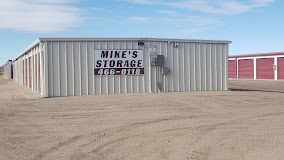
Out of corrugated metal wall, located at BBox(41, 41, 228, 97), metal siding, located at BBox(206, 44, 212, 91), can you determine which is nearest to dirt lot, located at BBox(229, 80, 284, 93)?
corrugated metal wall, located at BBox(41, 41, 228, 97)

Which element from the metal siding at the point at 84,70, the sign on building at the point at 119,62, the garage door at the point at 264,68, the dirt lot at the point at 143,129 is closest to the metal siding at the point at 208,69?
the sign on building at the point at 119,62

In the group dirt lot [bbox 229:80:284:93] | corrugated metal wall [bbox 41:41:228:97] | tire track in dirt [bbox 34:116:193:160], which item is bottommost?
tire track in dirt [bbox 34:116:193:160]

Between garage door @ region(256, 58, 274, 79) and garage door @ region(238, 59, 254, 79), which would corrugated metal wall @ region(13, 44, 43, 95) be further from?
garage door @ region(238, 59, 254, 79)

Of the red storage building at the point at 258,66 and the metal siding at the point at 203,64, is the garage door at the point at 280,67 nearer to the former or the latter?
the red storage building at the point at 258,66

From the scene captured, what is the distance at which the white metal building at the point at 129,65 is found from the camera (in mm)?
17016

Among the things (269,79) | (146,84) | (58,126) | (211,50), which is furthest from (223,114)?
(269,79)

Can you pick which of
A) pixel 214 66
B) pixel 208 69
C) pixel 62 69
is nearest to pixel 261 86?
pixel 214 66

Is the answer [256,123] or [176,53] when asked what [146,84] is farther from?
[256,123]

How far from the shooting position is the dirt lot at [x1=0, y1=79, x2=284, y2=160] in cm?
680

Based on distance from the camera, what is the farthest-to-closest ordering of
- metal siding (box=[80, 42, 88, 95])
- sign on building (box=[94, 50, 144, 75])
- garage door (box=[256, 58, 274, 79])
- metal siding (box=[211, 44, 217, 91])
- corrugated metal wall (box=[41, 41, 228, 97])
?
garage door (box=[256, 58, 274, 79])
metal siding (box=[211, 44, 217, 91])
sign on building (box=[94, 50, 144, 75])
metal siding (box=[80, 42, 88, 95])
corrugated metal wall (box=[41, 41, 228, 97])

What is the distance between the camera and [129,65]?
18094mm

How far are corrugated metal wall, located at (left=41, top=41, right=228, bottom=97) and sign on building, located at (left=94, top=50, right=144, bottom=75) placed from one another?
214mm

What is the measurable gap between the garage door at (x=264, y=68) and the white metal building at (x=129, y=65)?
19.8 metres

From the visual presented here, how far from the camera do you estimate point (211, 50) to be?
19.5 meters
